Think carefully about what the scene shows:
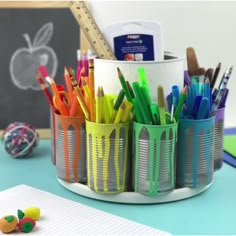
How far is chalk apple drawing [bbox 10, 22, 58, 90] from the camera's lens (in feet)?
2.76

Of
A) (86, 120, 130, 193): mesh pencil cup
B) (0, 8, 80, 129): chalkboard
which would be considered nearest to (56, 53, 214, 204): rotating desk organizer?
(86, 120, 130, 193): mesh pencil cup

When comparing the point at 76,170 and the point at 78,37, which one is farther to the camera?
the point at 78,37

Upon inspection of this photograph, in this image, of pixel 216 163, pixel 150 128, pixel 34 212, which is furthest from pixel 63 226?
pixel 216 163

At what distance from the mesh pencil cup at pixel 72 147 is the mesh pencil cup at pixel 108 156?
0.10 ft

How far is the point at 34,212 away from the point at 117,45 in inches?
9.6

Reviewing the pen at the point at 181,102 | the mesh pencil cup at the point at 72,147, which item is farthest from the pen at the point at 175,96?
the mesh pencil cup at the point at 72,147

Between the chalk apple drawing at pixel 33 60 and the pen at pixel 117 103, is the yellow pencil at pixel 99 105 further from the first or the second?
the chalk apple drawing at pixel 33 60

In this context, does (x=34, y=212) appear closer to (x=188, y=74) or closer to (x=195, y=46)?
(x=188, y=74)

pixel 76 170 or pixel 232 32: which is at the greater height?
pixel 232 32

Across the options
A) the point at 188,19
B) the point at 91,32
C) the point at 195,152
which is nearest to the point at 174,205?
the point at 195,152

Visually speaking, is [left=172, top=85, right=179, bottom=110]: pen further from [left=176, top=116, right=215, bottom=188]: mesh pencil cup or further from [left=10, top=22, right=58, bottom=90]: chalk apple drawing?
[left=10, top=22, right=58, bottom=90]: chalk apple drawing

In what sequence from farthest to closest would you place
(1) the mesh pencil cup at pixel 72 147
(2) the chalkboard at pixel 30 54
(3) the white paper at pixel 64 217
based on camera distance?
(2) the chalkboard at pixel 30 54, (1) the mesh pencil cup at pixel 72 147, (3) the white paper at pixel 64 217

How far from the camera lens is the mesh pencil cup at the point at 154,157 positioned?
53 cm

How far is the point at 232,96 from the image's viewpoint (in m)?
0.89
